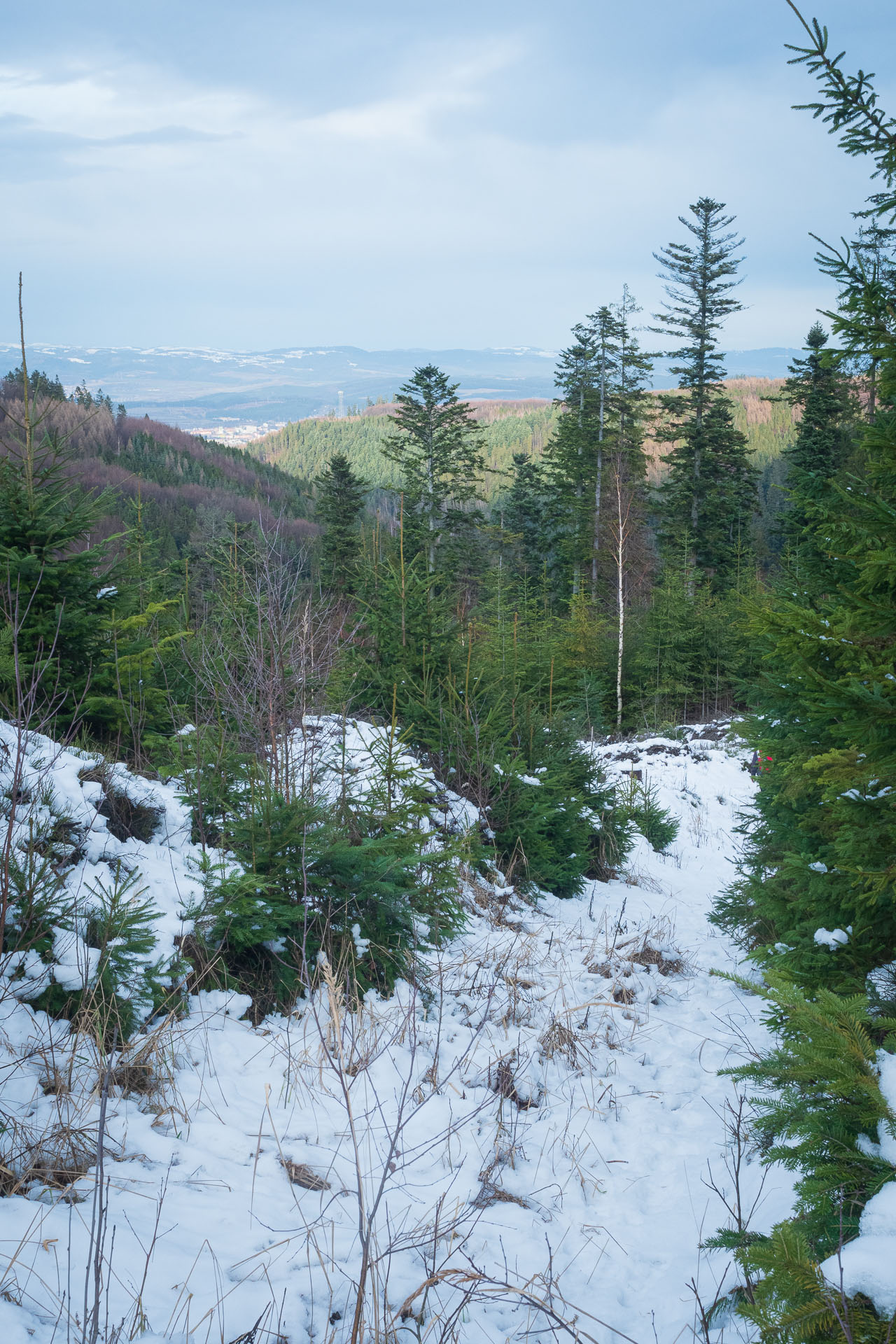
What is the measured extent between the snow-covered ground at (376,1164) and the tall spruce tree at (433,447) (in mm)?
27504

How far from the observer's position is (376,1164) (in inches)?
108

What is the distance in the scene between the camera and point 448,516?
32.4 meters

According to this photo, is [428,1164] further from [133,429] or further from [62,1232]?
[133,429]

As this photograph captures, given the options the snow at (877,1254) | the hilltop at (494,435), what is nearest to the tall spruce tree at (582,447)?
the snow at (877,1254)

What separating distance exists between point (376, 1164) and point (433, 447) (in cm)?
3099

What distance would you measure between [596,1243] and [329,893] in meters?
2.02

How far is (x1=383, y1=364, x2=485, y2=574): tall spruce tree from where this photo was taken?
30.9m

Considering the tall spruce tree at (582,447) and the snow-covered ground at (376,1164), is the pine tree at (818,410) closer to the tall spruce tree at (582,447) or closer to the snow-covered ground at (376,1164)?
the tall spruce tree at (582,447)

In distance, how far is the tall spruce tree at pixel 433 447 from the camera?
30906mm

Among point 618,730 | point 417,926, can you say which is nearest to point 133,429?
point 618,730

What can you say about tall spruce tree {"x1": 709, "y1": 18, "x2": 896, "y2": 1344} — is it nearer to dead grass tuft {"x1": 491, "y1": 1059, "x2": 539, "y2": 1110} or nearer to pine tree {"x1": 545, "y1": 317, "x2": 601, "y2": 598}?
dead grass tuft {"x1": 491, "y1": 1059, "x2": 539, "y2": 1110}

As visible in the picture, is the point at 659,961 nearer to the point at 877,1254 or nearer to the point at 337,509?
the point at 877,1254

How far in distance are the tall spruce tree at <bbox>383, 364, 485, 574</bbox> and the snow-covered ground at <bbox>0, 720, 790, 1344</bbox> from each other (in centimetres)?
2750

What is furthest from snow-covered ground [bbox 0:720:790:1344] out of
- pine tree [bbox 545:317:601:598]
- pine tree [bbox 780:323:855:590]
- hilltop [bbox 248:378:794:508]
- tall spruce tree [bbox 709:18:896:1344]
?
hilltop [bbox 248:378:794:508]
